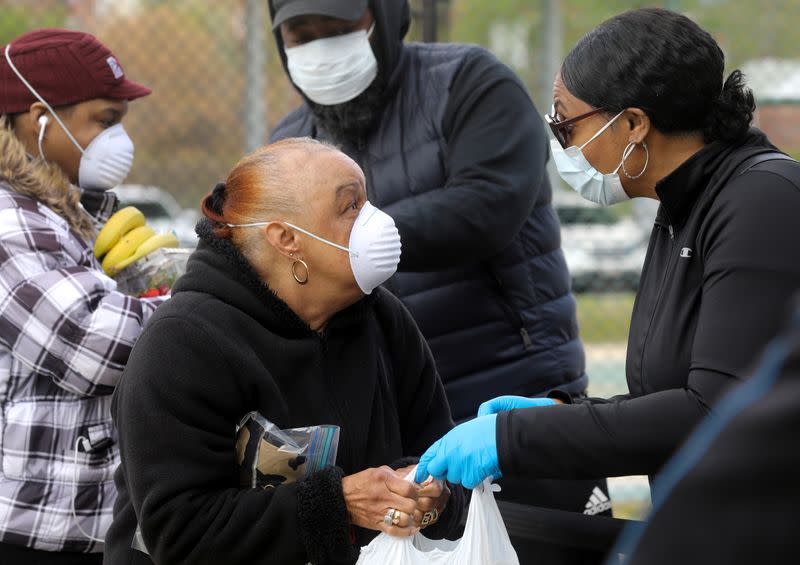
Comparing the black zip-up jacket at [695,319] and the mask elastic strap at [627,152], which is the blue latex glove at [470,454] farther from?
the mask elastic strap at [627,152]

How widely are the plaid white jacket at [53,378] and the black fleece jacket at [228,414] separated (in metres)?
0.33

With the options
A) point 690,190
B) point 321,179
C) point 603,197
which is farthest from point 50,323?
point 690,190

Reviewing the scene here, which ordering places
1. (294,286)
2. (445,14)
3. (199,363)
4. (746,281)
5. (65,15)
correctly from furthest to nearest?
(65,15) < (445,14) < (294,286) < (199,363) < (746,281)

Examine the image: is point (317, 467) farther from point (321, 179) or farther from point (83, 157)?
point (83, 157)

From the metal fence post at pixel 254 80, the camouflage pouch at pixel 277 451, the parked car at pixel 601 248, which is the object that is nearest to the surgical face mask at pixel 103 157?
the camouflage pouch at pixel 277 451

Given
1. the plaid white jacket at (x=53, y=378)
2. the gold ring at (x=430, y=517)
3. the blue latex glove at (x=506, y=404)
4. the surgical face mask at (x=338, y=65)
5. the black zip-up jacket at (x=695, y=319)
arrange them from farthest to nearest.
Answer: the surgical face mask at (x=338, y=65), the plaid white jacket at (x=53, y=378), the blue latex glove at (x=506, y=404), the gold ring at (x=430, y=517), the black zip-up jacket at (x=695, y=319)

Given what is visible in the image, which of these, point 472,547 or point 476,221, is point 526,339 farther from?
point 472,547

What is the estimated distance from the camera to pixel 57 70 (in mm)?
2922

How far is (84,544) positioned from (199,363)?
808 mm

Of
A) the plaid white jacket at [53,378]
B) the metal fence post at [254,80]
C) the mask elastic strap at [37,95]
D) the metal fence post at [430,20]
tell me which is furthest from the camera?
the metal fence post at [254,80]

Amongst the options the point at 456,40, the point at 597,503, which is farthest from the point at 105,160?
the point at 456,40

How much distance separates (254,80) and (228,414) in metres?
3.38

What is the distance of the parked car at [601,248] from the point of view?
793 cm

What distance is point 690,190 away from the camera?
2.21 m
